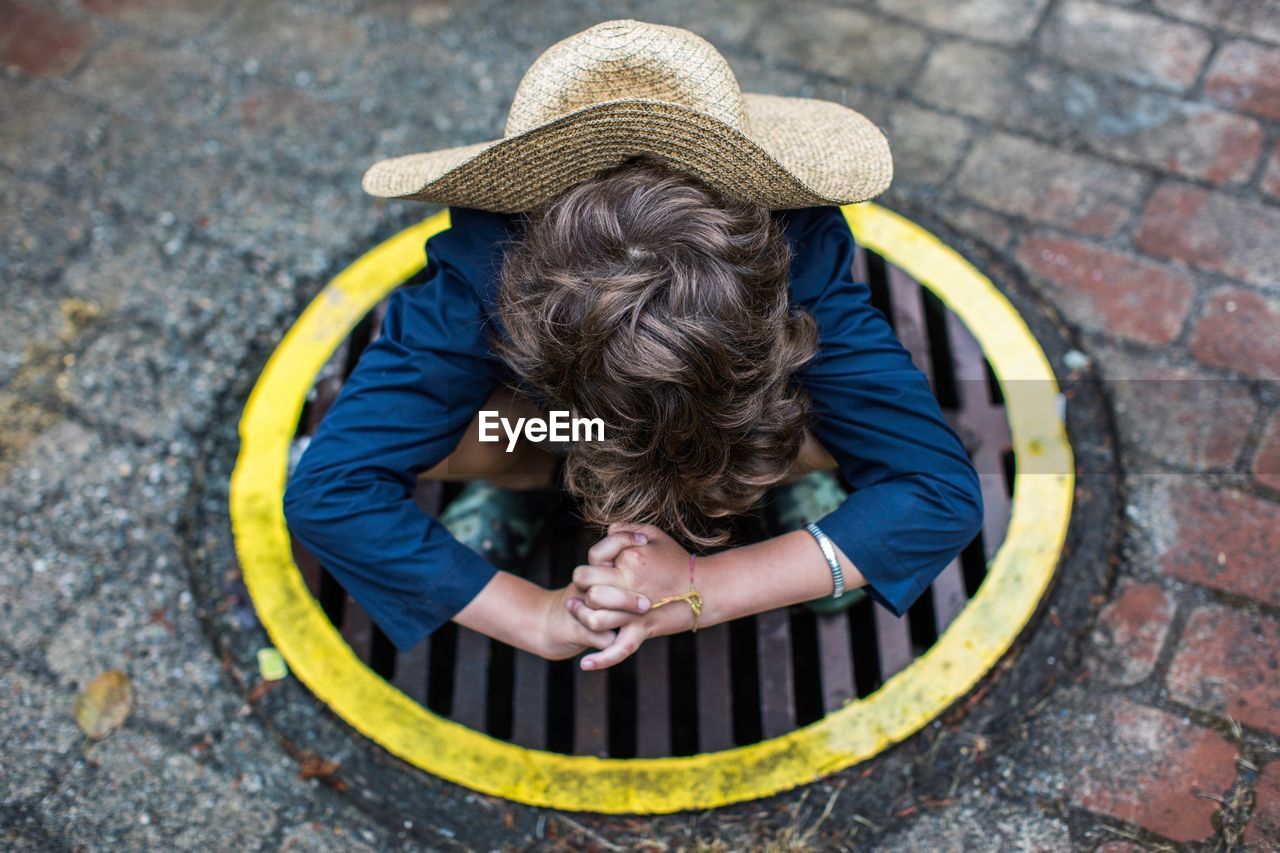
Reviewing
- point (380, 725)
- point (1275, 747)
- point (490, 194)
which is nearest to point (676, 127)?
point (490, 194)

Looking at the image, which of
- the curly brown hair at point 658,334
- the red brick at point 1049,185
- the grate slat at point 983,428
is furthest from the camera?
the red brick at point 1049,185

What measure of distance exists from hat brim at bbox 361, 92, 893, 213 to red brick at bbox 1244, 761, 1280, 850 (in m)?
1.01

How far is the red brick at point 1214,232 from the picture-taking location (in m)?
1.79

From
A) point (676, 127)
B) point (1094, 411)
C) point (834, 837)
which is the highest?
point (676, 127)

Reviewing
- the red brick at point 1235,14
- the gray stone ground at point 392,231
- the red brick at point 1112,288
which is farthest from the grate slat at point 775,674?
the red brick at point 1235,14

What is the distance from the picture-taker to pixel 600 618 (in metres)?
1.20

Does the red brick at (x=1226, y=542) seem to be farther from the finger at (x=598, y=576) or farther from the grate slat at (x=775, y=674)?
the finger at (x=598, y=576)

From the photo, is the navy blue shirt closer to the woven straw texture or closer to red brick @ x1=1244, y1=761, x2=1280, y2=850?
the woven straw texture

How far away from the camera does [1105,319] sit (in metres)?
1.74

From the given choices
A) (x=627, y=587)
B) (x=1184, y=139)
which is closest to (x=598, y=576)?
(x=627, y=587)

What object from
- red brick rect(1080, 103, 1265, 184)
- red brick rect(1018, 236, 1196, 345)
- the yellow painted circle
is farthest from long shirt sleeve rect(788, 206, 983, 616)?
red brick rect(1080, 103, 1265, 184)

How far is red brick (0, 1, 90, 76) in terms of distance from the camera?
208 cm

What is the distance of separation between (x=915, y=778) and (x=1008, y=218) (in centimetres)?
103

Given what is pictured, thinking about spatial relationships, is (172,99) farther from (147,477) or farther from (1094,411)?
(1094,411)
